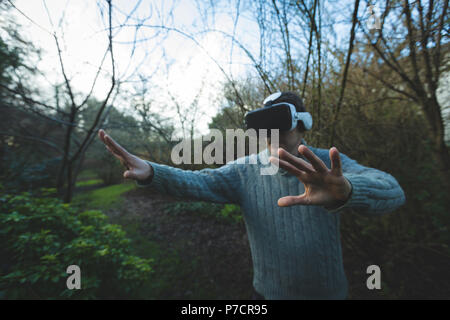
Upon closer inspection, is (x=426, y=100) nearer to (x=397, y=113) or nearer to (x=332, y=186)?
(x=397, y=113)

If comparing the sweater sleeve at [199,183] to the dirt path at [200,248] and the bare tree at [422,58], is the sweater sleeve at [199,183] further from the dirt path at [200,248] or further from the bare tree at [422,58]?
the dirt path at [200,248]

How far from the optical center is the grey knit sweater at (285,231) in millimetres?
1295

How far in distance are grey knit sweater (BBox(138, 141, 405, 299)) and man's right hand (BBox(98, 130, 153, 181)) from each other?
0.06 m

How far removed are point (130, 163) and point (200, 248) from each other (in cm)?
392

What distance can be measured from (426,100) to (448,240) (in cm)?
182

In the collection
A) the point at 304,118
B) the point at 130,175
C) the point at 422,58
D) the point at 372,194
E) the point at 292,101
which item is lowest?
the point at 372,194

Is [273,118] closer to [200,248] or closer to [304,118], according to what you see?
[304,118]

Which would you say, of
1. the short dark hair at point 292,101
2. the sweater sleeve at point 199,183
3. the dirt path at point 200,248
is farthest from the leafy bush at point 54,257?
the short dark hair at point 292,101

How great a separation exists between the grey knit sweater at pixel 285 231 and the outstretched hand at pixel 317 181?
0.54 meters

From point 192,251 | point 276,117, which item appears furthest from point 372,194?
point 192,251

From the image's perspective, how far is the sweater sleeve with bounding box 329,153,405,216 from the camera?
2.81 ft

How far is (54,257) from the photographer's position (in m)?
1.76

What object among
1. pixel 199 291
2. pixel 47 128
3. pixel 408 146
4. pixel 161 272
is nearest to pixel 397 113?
pixel 408 146

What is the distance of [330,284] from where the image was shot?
1331mm
